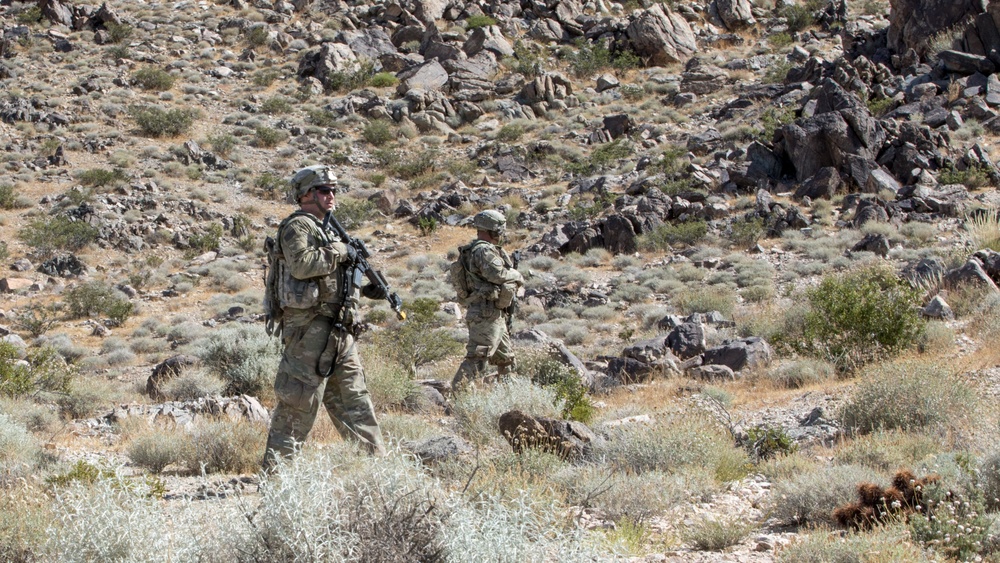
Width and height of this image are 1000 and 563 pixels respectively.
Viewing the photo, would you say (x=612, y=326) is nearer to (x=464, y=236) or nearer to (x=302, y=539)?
(x=464, y=236)

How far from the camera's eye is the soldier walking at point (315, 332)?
5008 millimetres

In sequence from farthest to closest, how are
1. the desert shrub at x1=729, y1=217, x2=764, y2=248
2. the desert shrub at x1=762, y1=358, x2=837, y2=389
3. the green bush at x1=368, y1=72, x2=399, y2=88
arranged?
the green bush at x1=368, y1=72, x2=399, y2=88 → the desert shrub at x1=729, y1=217, x2=764, y2=248 → the desert shrub at x1=762, y1=358, x2=837, y2=389

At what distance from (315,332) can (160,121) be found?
85.1 feet

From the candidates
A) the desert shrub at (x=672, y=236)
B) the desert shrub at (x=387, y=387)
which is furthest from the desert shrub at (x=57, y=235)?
the desert shrub at (x=387, y=387)

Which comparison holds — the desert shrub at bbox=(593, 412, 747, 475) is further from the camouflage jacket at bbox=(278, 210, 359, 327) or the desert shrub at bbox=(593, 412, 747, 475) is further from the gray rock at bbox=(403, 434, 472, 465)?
the camouflage jacket at bbox=(278, 210, 359, 327)

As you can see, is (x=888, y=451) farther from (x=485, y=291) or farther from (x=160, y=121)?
(x=160, y=121)

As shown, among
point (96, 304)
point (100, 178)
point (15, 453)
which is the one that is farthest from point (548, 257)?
point (15, 453)

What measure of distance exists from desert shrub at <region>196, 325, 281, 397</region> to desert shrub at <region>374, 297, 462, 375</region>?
182 centimetres

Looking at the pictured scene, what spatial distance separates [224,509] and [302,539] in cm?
44

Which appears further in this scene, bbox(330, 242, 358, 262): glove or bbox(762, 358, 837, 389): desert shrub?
bbox(762, 358, 837, 389): desert shrub

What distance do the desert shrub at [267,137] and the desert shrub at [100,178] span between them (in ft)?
18.5

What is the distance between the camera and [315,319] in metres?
5.15

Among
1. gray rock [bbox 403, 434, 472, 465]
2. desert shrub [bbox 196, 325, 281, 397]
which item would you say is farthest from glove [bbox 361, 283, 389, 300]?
desert shrub [bbox 196, 325, 281, 397]

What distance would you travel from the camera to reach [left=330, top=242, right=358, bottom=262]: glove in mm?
5074
